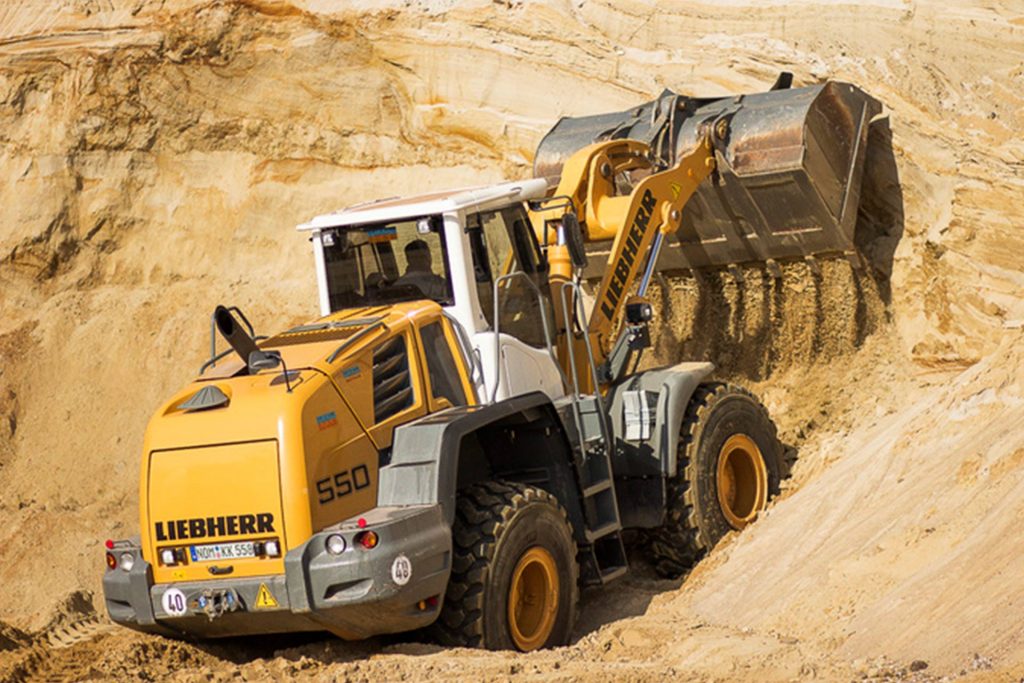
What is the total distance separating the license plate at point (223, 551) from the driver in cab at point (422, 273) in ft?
5.92

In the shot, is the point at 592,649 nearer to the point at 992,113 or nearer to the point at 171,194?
the point at 992,113

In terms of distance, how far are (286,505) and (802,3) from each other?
7391mm

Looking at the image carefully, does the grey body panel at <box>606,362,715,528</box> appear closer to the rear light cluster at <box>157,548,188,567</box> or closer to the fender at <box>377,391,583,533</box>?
the fender at <box>377,391,583,533</box>

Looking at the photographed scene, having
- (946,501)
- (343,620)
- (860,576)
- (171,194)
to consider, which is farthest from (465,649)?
(171,194)

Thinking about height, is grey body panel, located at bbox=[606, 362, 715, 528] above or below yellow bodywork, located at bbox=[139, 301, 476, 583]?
below

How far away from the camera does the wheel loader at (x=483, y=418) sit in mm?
7062

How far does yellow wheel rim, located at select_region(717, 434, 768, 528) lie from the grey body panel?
0.63 meters

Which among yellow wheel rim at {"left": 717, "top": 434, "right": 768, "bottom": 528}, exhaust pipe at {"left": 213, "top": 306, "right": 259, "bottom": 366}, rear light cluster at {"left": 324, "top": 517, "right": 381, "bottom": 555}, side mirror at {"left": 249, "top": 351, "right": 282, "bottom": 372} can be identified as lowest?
yellow wheel rim at {"left": 717, "top": 434, "right": 768, "bottom": 528}

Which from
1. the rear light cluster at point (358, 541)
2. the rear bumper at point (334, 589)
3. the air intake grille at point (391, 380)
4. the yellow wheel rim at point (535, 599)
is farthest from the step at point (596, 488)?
the rear light cluster at point (358, 541)

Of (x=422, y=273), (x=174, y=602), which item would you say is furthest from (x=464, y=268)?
(x=174, y=602)

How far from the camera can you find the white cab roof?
812cm

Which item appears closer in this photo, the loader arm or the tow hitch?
the tow hitch

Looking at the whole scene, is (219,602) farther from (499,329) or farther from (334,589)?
(499,329)

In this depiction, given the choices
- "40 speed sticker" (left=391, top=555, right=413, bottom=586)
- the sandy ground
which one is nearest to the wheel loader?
"40 speed sticker" (left=391, top=555, right=413, bottom=586)
